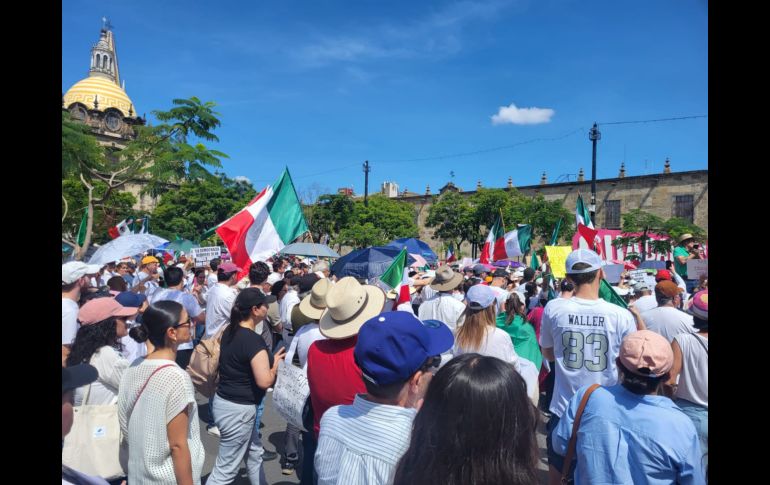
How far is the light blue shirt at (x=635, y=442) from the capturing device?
2.23 meters

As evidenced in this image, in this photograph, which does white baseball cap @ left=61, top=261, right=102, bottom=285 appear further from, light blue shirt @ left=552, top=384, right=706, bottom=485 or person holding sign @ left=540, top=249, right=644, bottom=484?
light blue shirt @ left=552, top=384, right=706, bottom=485

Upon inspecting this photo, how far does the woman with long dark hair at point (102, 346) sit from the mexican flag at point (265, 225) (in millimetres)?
2943

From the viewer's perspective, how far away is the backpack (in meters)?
3.95

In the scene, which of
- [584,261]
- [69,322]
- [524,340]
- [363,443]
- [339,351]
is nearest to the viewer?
[363,443]

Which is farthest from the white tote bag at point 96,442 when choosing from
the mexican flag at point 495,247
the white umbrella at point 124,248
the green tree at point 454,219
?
the green tree at point 454,219

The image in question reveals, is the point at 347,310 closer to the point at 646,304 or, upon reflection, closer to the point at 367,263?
the point at 646,304

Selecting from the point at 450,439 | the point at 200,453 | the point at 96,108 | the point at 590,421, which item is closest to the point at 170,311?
the point at 200,453

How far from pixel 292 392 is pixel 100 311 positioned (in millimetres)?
1378

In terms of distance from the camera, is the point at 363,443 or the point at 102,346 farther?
the point at 102,346

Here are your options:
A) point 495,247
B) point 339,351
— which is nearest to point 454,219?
point 495,247

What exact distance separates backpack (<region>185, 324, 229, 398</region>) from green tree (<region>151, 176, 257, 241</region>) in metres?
36.1

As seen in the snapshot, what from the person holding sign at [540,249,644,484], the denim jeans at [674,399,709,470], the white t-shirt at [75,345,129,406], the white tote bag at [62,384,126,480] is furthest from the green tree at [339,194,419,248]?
the white tote bag at [62,384,126,480]

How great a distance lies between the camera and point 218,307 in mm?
5816
